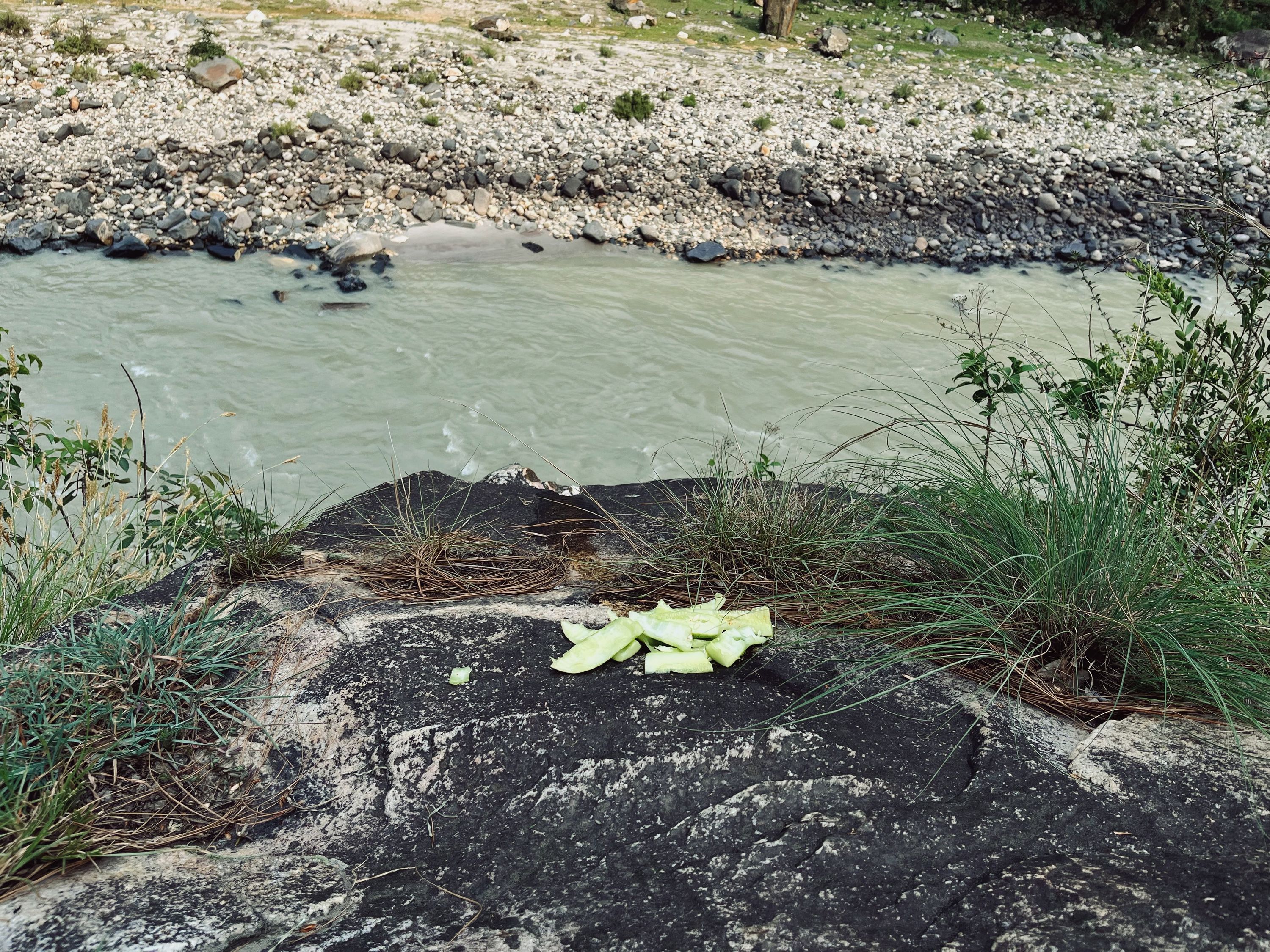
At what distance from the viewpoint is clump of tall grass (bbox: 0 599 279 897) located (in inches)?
66.6

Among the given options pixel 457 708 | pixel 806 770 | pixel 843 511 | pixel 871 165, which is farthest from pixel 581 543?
pixel 871 165

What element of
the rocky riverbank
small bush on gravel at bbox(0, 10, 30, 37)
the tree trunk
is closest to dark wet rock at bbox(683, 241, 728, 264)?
the rocky riverbank

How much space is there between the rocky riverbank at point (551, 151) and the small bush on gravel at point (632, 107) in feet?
0.38

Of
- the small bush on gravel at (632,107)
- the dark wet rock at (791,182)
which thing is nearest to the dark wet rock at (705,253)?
the dark wet rock at (791,182)

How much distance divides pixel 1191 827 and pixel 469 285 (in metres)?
8.24

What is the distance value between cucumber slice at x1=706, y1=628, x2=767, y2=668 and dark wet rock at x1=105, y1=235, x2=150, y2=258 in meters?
8.97

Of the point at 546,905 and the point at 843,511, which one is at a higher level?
the point at 843,511

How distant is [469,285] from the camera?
30.0ft

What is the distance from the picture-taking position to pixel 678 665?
218 cm

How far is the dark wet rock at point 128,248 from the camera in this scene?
9.19 metres

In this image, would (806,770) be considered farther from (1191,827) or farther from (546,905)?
(1191,827)

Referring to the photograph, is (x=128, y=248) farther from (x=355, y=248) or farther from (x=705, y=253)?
(x=705, y=253)

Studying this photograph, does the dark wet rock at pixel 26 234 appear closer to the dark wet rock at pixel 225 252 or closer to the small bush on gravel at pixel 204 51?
the dark wet rock at pixel 225 252

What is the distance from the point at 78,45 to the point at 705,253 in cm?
812
